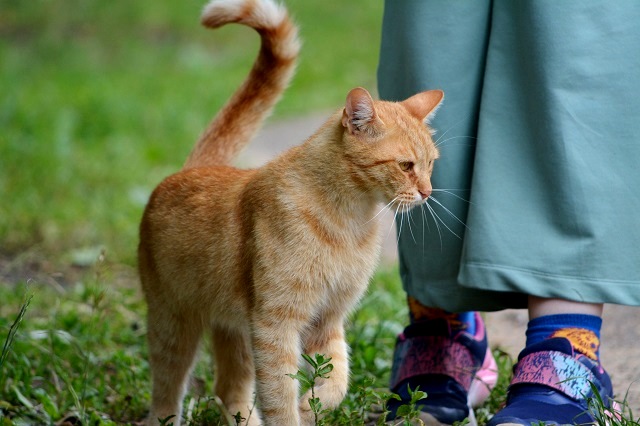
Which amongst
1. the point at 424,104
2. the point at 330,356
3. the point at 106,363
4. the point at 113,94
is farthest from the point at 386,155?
the point at 113,94

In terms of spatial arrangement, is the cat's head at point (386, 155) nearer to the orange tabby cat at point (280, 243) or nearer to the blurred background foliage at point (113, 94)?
the orange tabby cat at point (280, 243)

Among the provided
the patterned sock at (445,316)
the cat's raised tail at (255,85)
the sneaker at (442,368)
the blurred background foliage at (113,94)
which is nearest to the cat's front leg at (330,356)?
the sneaker at (442,368)

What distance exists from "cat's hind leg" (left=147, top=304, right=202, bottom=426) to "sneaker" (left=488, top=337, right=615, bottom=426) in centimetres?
78

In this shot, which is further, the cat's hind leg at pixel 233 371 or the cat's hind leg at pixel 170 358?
the cat's hind leg at pixel 233 371

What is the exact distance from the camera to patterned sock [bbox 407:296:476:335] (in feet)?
8.23

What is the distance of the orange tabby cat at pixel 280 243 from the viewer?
204 cm

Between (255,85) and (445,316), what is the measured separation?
81 centimetres

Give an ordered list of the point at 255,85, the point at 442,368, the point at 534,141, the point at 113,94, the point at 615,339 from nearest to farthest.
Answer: the point at 534,141
the point at 442,368
the point at 255,85
the point at 615,339
the point at 113,94

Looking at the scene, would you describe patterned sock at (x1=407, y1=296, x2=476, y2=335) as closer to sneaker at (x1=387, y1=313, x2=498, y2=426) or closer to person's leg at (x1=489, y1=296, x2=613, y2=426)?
sneaker at (x1=387, y1=313, x2=498, y2=426)

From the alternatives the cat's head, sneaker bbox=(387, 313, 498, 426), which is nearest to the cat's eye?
the cat's head

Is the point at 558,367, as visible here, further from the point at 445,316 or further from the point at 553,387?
the point at 445,316

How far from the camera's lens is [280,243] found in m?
2.04

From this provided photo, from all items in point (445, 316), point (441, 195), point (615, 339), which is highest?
point (441, 195)

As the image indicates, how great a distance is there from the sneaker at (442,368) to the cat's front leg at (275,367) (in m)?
0.40
